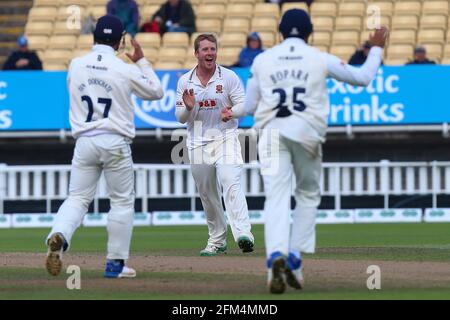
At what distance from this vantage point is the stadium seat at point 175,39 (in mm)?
25781

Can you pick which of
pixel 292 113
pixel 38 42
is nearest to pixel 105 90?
pixel 292 113

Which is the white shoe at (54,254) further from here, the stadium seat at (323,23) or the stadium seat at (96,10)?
the stadium seat at (96,10)

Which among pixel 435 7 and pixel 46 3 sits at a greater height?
pixel 46 3

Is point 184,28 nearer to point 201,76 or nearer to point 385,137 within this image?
point 385,137

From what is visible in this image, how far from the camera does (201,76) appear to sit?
47.8 ft

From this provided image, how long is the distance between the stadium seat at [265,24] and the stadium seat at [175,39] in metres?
1.39

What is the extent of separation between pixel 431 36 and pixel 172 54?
16.3 feet

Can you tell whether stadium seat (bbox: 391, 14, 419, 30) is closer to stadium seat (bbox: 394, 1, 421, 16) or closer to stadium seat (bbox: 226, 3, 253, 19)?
stadium seat (bbox: 394, 1, 421, 16)

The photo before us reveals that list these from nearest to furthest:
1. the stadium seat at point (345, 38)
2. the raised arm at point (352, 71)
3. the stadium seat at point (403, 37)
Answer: the raised arm at point (352, 71)
the stadium seat at point (403, 37)
the stadium seat at point (345, 38)

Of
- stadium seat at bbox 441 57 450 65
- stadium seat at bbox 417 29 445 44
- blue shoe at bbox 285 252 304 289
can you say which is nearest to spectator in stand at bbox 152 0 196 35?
stadium seat at bbox 417 29 445 44

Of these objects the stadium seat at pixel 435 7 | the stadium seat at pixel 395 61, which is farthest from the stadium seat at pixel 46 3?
the stadium seat at pixel 435 7

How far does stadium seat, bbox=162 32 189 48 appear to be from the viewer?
25.8 metres

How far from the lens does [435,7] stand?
25.5 meters

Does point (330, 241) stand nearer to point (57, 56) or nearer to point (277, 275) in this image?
point (277, 275)
